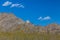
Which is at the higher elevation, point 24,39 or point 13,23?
point 13,23

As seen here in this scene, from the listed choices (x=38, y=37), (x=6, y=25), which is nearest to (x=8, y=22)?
(x=6, y=25)

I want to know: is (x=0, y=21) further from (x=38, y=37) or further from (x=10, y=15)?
(x=38, y=37)

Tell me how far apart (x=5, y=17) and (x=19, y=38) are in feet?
543

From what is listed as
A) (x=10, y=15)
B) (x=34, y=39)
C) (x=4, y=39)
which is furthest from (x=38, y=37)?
(x=10, y=15)

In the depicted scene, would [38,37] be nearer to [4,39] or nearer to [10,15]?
[4,39]

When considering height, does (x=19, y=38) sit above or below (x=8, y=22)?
below

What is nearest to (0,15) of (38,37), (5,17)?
(5,17)

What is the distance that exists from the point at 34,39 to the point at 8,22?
165 m

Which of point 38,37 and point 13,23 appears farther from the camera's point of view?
point 13,23

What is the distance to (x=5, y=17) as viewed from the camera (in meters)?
177

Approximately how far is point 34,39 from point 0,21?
162m

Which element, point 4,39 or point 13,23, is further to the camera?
point 13,23

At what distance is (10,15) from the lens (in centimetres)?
17062

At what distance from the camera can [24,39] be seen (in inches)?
498
